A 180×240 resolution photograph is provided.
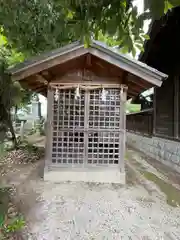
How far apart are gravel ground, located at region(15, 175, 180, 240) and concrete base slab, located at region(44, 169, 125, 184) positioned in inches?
7.9

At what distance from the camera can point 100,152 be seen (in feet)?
16.2

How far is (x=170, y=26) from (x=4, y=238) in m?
5.54

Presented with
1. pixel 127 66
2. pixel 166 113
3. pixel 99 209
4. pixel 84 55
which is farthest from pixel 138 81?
pixel 99 209

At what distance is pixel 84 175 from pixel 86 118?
127cm

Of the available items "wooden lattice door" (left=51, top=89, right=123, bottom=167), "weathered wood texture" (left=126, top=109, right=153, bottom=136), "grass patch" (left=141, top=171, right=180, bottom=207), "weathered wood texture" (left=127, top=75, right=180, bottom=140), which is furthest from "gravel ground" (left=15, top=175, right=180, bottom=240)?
"weathered wood texture" (left=126, top=109, right=153, bottom=136)

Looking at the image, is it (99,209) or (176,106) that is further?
(176,106)

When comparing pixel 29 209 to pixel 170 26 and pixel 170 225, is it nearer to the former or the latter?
pixel 170 225

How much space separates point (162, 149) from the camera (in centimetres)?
682

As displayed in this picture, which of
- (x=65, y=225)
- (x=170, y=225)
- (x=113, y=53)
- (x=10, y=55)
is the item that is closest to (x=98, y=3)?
(x=113, y=53)

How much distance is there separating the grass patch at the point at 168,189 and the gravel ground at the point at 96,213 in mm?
176

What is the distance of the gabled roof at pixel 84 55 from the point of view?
13.6 feet

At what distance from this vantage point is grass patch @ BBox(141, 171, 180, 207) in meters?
3.79

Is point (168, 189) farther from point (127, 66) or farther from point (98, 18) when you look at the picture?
point (98, 18)

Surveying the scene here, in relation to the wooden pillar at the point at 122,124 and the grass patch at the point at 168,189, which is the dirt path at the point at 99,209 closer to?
the grass patch at the point at 168,189
